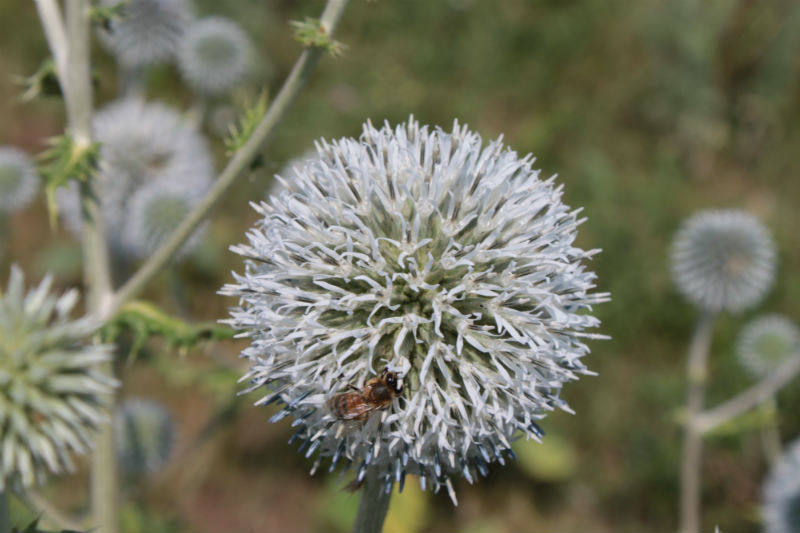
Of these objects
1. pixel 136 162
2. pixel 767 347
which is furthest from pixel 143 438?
pixel 767 347

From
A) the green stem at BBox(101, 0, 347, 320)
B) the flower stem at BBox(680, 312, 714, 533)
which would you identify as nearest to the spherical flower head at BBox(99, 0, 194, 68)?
the green stem at BBox(101, 0, 347, 320)

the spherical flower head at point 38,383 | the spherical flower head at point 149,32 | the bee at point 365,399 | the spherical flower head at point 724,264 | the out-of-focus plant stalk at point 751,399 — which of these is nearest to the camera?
the spherical flower head at point 38,383

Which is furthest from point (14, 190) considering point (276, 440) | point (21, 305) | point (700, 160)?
point (700, 160)

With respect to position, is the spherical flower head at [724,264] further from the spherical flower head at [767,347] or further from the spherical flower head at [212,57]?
the spherical flower head at [212,57]

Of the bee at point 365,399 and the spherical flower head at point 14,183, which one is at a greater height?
the spherical flower head at point 14,183

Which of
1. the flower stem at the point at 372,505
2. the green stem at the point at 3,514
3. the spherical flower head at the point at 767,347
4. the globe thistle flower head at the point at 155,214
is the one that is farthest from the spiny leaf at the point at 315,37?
the spherical flower head at the point at 767,347

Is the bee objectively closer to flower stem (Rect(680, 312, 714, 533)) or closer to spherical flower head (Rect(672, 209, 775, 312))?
flower stem (Rect(680, 312, 714, 533))

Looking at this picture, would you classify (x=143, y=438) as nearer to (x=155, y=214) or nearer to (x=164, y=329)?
(x=155, y=214)

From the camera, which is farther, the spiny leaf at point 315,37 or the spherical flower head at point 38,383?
the spiny leaf at point 315,37
